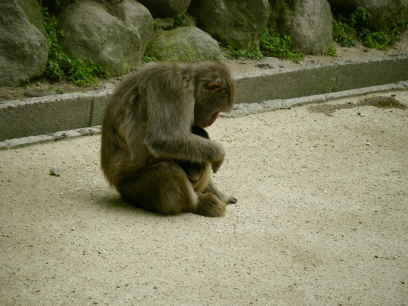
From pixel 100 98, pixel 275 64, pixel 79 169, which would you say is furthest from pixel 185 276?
pixel 275 64

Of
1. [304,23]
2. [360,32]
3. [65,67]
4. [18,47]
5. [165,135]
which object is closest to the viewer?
[165,135]

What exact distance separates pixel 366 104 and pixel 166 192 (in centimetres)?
513

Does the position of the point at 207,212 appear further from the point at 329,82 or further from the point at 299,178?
the point at 329,82

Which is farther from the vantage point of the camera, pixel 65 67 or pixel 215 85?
pixel 65 67

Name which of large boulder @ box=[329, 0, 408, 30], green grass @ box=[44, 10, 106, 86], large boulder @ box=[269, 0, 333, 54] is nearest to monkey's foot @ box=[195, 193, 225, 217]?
green grass @ box=[44, 10, 106, 86]

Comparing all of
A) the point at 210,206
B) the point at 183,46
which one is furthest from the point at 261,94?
the point at 210,206

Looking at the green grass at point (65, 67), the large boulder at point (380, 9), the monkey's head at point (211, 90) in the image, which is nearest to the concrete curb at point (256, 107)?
the green grass at point (65, 67)

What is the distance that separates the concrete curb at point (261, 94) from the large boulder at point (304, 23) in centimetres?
89

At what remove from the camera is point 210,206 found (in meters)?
5.95

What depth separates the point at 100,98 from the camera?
26.2 feet

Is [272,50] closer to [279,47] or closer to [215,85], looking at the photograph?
[279,47]

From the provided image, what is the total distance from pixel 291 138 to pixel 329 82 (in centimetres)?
268

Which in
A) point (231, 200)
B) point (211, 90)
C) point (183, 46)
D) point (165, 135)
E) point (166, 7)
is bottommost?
point (231, 200)

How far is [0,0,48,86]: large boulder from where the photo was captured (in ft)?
26.1
